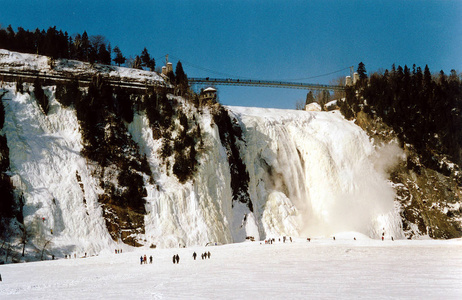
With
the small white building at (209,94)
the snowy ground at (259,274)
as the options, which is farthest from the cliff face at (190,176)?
the snowy ground at (259,274)

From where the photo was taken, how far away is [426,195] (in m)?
59.5

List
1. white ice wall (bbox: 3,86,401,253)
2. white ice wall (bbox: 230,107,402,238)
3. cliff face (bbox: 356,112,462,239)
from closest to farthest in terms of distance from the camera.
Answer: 1. white ice wall (bbox: 3,86,401,253)
2. white ice wall (bbox: 230,107,402,238)
3. cliff face (bbox: 356,112,462,239)

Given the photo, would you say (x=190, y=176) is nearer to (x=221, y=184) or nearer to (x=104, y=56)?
(x=221, y=184)

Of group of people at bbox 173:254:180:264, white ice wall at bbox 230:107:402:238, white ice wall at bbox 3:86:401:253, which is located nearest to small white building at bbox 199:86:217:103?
white ice wall at bbox 3:86:401:253

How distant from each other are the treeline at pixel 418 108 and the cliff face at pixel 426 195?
130cm

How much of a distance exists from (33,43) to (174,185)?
92.5 ft

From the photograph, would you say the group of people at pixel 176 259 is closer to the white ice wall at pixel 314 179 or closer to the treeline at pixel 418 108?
the white ice wall at pixel 314 179

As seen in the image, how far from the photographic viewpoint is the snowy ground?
19047mm

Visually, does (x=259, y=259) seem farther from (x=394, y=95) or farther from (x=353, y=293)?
(x=394, y=95)

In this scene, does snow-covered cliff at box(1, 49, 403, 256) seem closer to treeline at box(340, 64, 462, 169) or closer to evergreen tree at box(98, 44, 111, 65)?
treeline at box(340, 64, 462, 169)

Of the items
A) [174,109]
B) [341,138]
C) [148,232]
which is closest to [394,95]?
[341,138]

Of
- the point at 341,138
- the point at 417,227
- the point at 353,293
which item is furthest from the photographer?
the point at 341,138

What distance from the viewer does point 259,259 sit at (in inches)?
1321

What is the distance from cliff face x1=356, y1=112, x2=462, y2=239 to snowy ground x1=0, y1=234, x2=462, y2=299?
16.2 metres
